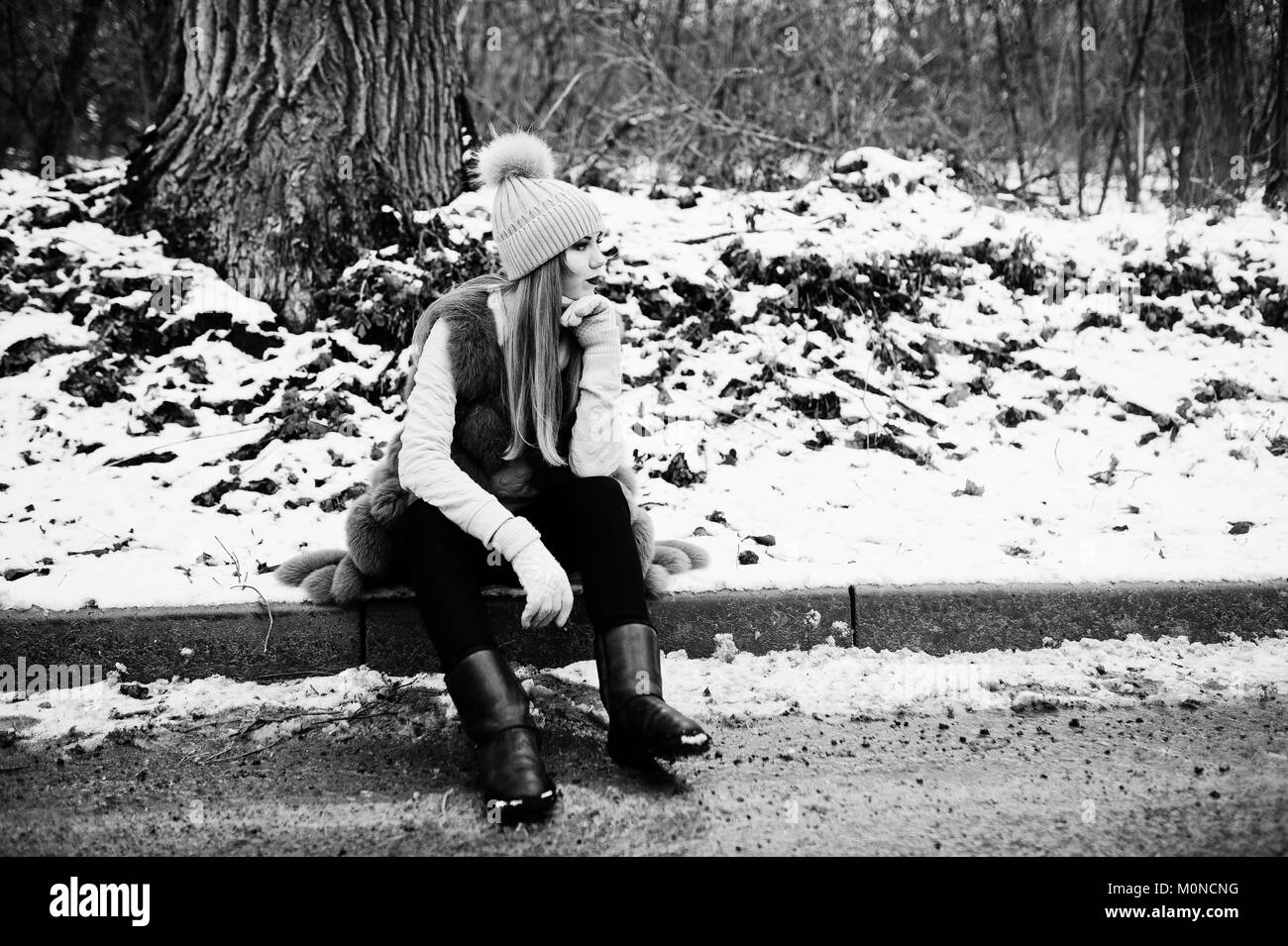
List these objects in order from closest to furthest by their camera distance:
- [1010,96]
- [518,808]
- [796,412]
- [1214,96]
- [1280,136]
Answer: [518,808] → [796,412] → [1280,136] → [1214,96] → [1010,96]

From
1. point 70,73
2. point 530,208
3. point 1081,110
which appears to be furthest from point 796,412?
point 70,73

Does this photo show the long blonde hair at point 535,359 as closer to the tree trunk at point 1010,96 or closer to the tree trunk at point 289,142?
the tree trunk at point 289,142

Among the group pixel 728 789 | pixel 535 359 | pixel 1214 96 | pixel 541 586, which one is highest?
pixel 1214 96

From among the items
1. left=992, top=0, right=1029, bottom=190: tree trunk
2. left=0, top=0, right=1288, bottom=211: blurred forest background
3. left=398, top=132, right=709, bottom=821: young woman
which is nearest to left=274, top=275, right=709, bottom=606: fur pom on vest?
left=398, top=132, right=709, bottom=821: young woman

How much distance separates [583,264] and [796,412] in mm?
2017

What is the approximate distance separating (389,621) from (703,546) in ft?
3.76

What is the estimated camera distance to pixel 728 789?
2.40 m

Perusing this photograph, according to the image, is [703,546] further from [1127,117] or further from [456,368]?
[1127,117]

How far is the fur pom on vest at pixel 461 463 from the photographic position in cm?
284

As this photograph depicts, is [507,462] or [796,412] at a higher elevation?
[796,412]

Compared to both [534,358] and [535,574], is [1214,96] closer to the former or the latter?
[534,358]

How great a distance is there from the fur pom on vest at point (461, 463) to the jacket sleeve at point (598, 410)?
0.06 meters

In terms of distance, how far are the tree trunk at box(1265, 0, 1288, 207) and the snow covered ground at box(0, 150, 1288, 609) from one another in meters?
0.83
